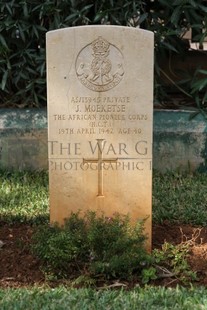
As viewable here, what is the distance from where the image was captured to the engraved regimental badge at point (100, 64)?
3914mm

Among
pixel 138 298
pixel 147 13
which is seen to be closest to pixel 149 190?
pixel 138 298

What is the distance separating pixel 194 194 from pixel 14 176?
1.81 metres

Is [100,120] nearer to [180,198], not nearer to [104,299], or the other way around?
[104,299]

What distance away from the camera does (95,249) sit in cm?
384

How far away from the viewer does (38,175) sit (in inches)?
239

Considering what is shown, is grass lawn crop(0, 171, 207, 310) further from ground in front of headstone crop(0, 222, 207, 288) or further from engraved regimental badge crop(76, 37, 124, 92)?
engraved regimental badge crop(76, 37, 124, 92)

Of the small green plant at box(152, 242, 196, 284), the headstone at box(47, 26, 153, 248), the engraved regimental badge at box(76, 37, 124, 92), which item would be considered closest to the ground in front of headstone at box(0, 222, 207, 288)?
the small green plant at box(152, 242, 196, 284)

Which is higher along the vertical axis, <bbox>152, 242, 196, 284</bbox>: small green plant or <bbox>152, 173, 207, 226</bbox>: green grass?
<bbox>152, 173, 207, 226</bbox>: green grass

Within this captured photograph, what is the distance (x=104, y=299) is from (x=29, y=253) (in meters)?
0.87

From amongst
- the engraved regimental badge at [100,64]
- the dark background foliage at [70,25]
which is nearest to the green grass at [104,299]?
the engraved regimental badge at [100,64]

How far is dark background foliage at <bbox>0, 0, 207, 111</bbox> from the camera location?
616 centimetres

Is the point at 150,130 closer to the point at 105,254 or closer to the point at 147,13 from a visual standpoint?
the point at 105,254

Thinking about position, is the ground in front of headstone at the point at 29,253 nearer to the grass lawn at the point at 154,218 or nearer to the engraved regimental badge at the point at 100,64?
the grass lawn at the point at 154,218

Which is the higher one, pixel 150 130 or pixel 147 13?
pixel 147 13
